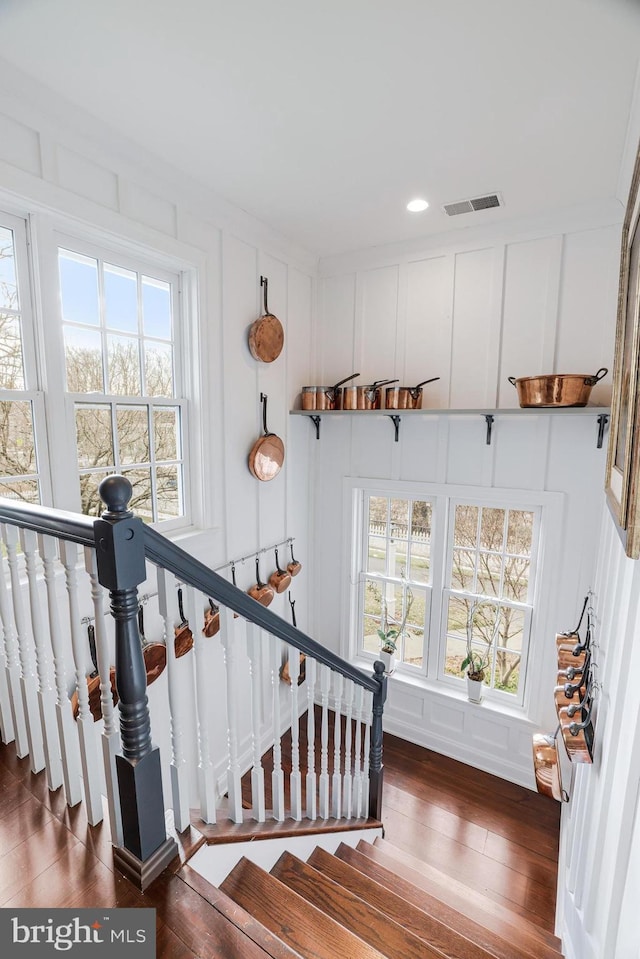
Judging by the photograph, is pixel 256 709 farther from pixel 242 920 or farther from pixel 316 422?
pixel 316 422

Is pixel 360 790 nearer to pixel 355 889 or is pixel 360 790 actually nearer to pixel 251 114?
pixel 355 889

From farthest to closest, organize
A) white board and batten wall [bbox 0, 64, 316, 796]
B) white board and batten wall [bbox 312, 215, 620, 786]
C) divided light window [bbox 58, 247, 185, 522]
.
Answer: white board and batten wall [bbox 312, 215, 620, 786]
divided light window [bbox 58, 247, 185, 522]
white board and batten wall [bbox 0, 64, 316, 796]

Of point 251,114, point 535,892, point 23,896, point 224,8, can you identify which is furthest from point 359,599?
point 224,8

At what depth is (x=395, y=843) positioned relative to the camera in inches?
104

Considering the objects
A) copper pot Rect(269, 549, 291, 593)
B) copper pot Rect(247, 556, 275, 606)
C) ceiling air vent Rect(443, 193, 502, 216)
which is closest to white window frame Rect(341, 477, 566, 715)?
copper pot Rect(269, 549, 291, 593)

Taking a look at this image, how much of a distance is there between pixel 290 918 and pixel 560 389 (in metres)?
2.56

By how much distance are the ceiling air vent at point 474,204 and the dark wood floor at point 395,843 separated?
3.13 meters

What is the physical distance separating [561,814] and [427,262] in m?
3.70

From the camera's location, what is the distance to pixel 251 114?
1867mm

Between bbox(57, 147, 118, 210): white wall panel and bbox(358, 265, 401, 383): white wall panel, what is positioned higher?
bbox(57, 147, 118, 210): white wall panel

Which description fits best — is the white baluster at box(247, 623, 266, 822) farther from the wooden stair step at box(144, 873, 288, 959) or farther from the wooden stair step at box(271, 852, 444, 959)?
the wooden stair step at box(144, 873, 288, 959)

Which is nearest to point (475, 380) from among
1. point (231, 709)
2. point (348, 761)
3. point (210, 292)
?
point (210, 292)

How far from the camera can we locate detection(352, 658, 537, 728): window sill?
10.1 ft

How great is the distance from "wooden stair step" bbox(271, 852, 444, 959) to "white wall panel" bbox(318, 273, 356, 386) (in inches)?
113
